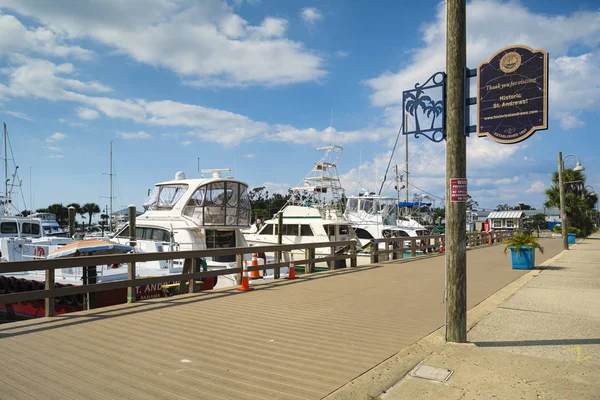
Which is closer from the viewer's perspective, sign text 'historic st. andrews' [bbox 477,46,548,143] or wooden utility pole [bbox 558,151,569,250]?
sign text 'historic st. andrews' [bbox 477,46,548,143]

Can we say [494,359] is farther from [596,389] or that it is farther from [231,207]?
[231,207]

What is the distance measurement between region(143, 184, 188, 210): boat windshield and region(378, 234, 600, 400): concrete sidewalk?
13.5 meters

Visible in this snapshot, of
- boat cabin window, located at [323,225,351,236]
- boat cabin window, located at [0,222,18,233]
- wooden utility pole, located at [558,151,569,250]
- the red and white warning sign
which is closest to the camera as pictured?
the red and white warning sign

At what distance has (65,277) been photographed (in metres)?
11.6

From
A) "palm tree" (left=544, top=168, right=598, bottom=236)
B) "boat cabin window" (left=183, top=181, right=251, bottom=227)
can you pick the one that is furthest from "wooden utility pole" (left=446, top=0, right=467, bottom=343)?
"palm tree" (left=544, top=168, right=598, bottom=236)

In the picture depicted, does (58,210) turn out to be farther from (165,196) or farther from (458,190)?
(458,190)

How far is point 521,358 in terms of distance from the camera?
521cm

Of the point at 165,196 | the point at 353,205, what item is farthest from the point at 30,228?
the point at 353,205

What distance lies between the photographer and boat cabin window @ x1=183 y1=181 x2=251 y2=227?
58.2 feet

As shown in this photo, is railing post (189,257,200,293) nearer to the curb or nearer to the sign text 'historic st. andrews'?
the curb

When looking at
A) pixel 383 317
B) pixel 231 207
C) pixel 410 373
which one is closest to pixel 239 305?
pixel 383 317

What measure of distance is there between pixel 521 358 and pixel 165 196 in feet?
53.2

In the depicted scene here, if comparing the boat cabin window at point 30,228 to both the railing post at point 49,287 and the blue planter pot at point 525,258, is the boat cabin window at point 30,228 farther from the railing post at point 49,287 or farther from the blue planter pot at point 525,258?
the blue planter pot at point 525,258

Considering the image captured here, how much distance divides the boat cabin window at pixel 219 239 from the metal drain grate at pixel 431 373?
522 inches
